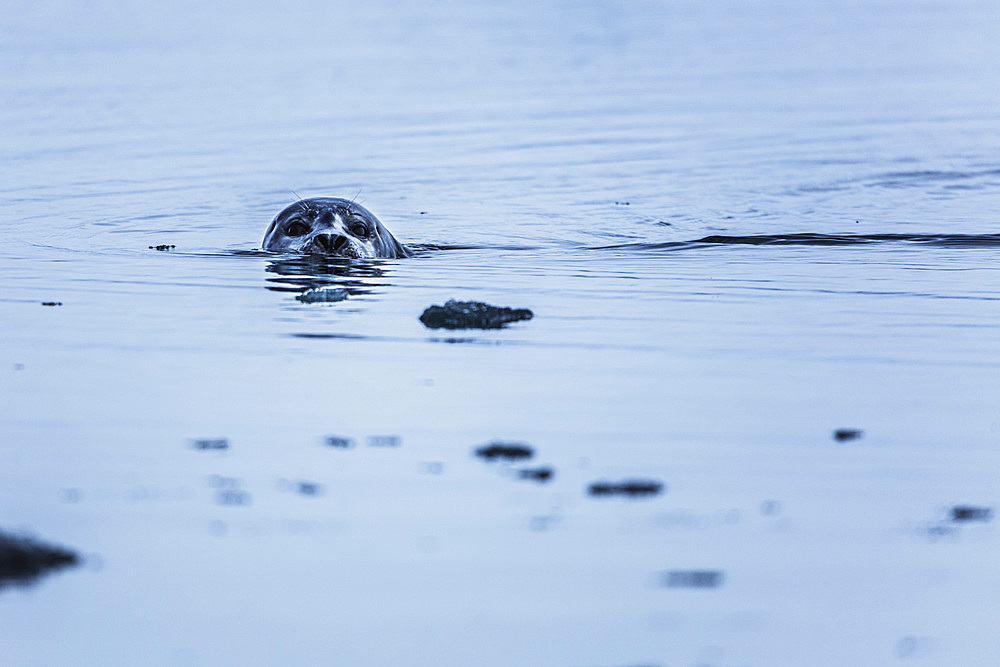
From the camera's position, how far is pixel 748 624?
4578 millimetres

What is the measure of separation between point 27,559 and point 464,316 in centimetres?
442

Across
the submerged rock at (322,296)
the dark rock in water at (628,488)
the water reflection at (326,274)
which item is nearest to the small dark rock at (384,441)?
the dark rock in water at (628,488)

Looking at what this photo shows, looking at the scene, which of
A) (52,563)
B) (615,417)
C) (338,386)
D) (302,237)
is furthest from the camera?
(302,237)

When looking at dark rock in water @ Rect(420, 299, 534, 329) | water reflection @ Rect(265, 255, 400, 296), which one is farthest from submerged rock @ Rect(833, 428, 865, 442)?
water reflection @ Rect(265, 255, 400, 296)

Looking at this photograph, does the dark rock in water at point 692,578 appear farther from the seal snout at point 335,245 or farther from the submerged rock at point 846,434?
the seal snout at point 335,245

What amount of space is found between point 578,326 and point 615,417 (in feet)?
8.12

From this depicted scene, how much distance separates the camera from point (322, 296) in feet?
33.5

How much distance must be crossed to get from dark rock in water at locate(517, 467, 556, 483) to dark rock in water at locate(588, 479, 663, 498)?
7.6 inches

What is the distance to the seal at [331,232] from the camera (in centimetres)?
1279

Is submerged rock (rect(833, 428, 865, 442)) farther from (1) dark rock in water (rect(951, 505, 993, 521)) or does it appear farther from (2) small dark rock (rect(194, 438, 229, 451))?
(2) small dark rock (rect(194, 438, 229, 451))

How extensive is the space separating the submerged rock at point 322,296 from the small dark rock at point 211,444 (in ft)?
12.7

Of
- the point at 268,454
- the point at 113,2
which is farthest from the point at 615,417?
the point at 113,2

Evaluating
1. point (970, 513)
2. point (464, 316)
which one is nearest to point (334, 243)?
point (464, 316)

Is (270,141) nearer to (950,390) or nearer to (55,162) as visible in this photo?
(55,162)
